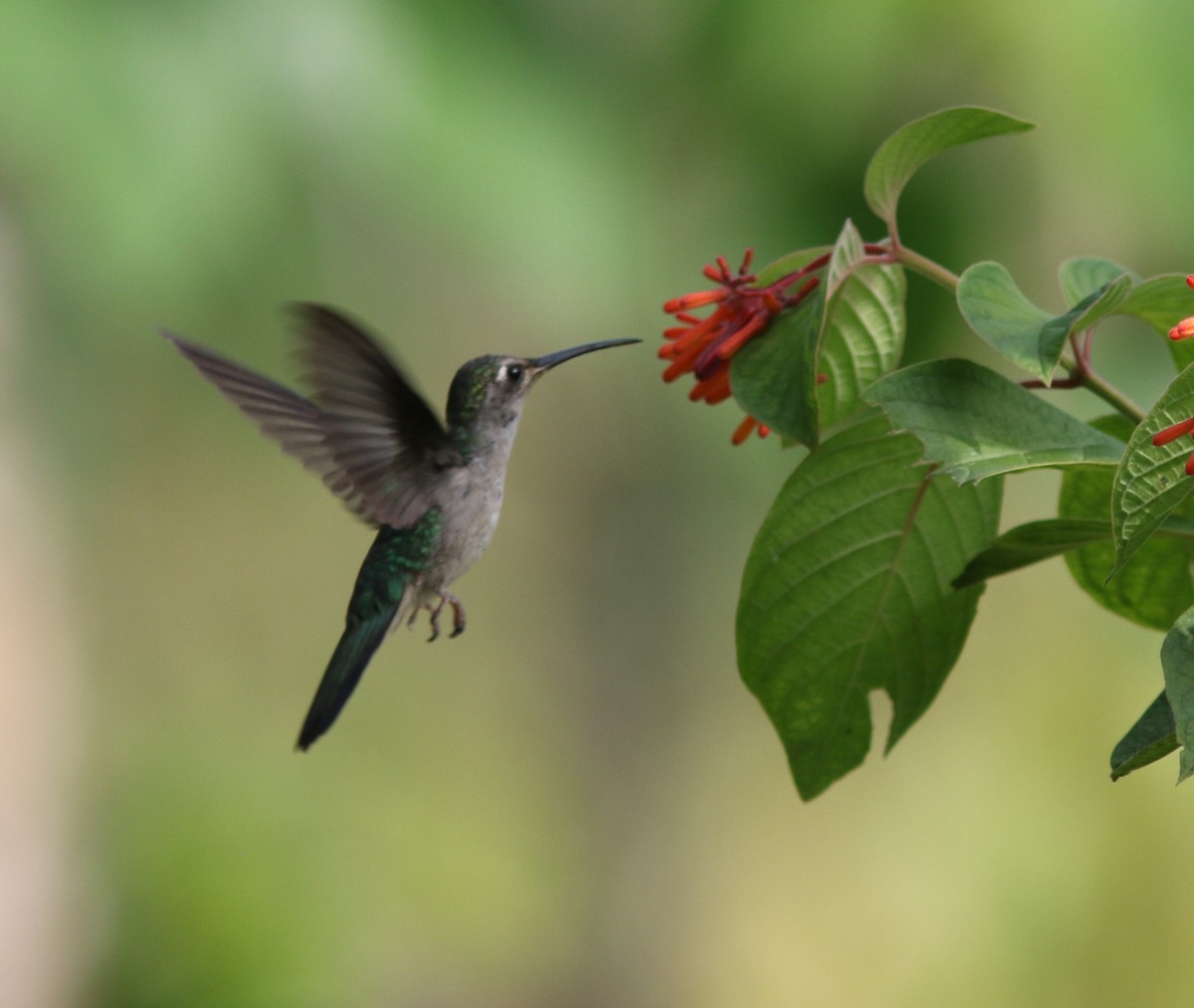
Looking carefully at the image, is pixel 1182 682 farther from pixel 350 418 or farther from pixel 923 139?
pixel 350 418

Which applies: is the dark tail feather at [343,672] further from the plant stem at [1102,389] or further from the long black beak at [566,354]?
the plant stem at [1102,389]

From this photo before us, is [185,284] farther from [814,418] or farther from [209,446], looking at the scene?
[814,418]

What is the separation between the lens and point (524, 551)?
558cm

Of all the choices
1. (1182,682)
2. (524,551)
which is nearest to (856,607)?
(1182,682)

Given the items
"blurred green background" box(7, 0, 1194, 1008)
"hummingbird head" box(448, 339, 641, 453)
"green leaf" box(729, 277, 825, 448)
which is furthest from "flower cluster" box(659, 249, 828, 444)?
"blurred green background" box(7, 0, 1194, 1008)

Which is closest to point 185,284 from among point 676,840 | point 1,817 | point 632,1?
point 1,817

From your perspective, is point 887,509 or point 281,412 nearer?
point 887,509

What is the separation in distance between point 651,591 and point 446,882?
1.36m

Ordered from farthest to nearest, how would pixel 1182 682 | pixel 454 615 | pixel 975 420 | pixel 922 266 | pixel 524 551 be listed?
pixel 524 551 < pixel 454 615 < pixel 922 266 < pixel 975 420 < pixel 1182 682

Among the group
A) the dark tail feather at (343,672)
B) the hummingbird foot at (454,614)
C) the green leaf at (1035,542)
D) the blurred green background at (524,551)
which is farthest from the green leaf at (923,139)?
the blurred green background at (524,551)

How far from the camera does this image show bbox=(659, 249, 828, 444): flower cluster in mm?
871

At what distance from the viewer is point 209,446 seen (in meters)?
5.43

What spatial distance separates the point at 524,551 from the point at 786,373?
4782 millimetres

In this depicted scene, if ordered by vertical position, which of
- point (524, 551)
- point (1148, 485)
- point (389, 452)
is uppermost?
point (524, 551)
